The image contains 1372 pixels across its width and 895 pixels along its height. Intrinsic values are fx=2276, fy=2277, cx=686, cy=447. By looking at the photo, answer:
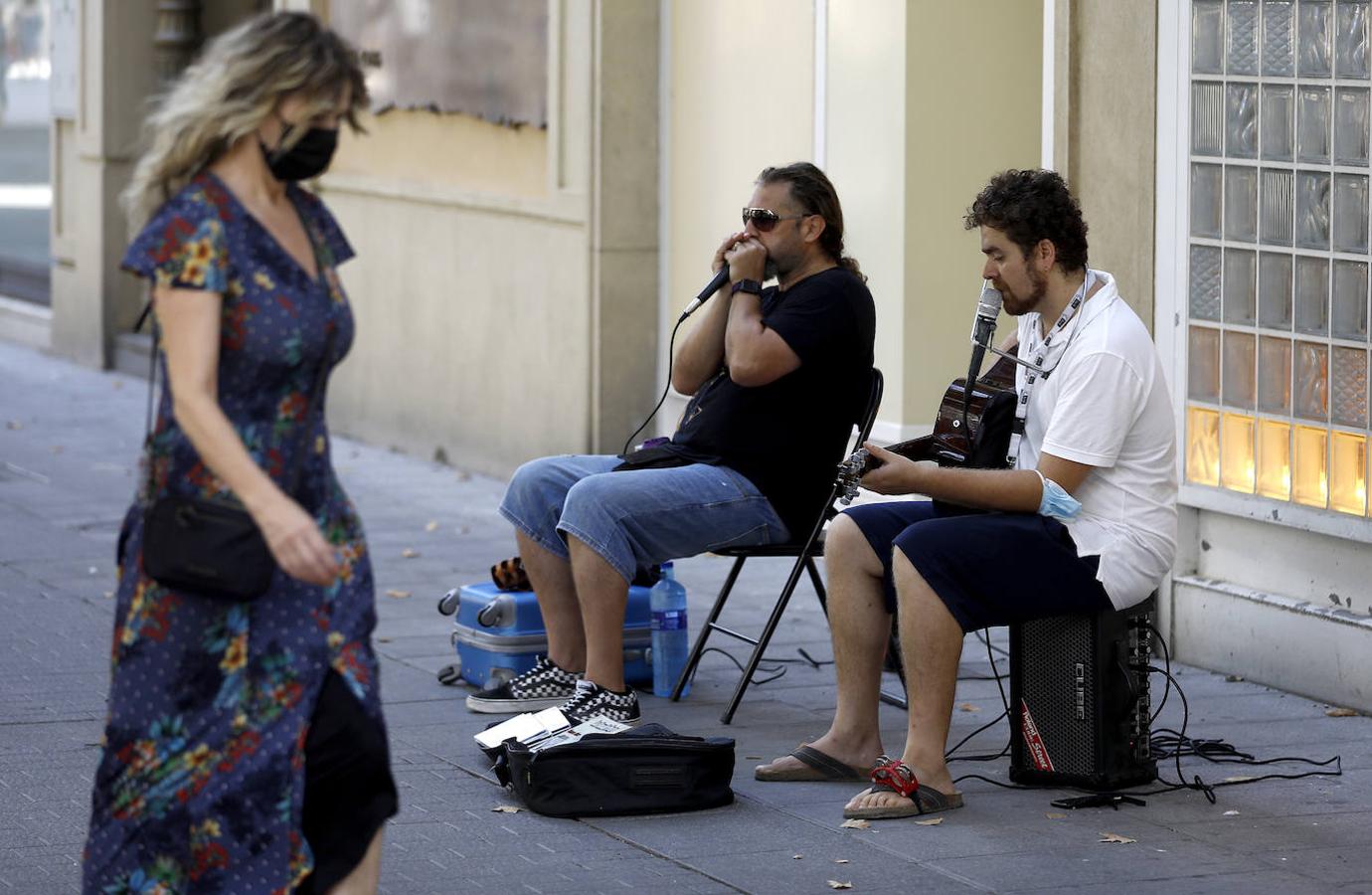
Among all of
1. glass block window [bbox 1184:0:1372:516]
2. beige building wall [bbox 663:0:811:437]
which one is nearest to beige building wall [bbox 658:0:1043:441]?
beige building wall [bbox 663:0:811:437]

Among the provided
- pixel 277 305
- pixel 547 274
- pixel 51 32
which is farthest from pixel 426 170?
pixel 277 305

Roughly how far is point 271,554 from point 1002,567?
2280 millimetres

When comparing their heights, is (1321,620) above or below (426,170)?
below

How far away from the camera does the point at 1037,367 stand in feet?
18.3

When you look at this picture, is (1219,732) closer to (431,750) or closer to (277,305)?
(431,750)

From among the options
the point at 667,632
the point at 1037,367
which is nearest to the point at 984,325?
the point at 1037,367

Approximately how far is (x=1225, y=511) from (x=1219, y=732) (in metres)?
0.90

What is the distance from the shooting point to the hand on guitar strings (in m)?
5.41

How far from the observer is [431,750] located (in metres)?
6.10

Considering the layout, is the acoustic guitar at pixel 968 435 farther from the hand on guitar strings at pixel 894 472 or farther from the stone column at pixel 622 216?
the stone column at pixel 622 216

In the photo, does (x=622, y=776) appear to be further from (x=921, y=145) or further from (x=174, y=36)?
(x=174, y=36)

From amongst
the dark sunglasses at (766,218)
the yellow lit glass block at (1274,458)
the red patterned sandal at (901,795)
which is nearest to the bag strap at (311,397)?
the red patterned sandal at (901,795)

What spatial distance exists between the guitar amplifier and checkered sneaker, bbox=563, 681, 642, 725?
110 centimetres

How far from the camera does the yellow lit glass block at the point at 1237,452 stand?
689cm
